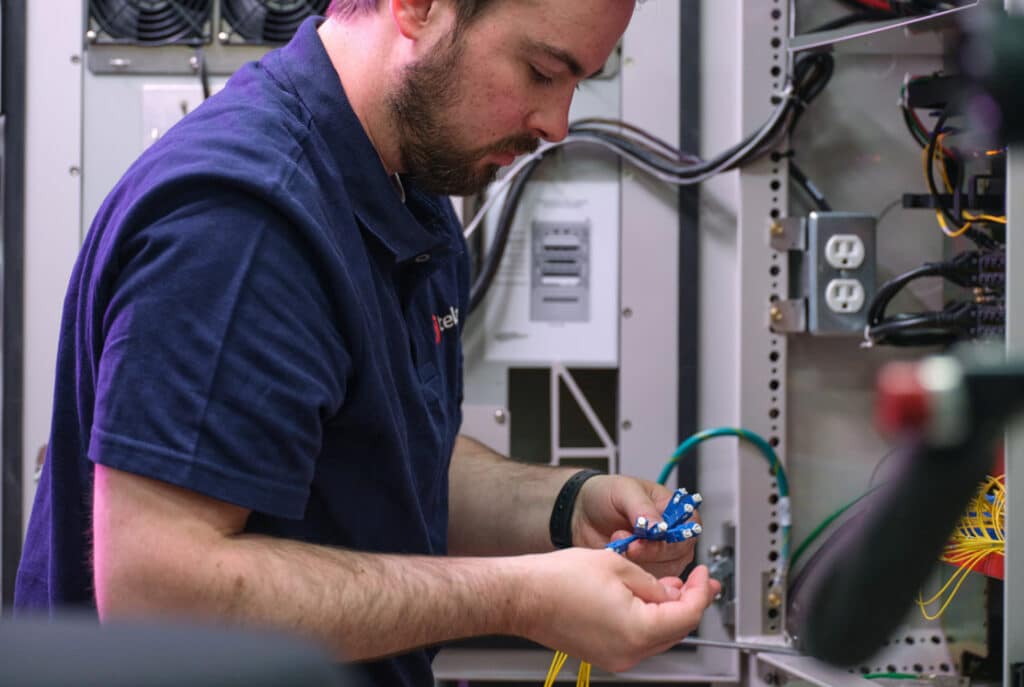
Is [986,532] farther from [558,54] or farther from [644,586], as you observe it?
[558,54]

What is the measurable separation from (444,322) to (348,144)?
13.9 inches

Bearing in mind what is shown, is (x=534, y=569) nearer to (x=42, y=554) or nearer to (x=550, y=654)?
(x=42, y=554)

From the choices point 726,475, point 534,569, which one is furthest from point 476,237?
point 534,569

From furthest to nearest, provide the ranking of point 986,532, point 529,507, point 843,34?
point 843,34
point 529,507
point 986,532

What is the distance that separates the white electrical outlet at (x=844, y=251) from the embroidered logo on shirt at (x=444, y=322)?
71 cm

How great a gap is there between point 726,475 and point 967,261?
0.59 metres

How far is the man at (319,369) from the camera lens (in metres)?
0.92

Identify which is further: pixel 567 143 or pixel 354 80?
pixel 567 143

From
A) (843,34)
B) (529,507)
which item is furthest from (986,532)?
(843,34)

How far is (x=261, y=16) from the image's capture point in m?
2.00

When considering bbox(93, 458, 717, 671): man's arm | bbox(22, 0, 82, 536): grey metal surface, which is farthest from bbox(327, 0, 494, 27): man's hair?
bbox(22, 0, 82, 536): grey metal surface

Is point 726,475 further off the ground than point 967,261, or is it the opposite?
point 967,261

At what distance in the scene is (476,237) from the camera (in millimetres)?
2006

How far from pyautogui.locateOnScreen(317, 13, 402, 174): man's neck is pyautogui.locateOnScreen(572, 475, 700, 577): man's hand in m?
0.56
